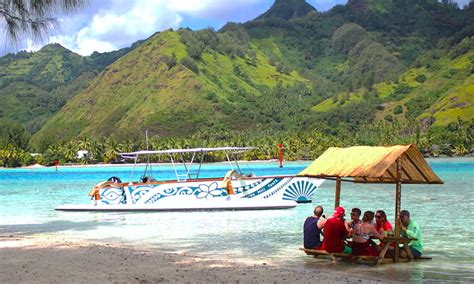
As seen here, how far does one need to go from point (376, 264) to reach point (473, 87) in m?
155

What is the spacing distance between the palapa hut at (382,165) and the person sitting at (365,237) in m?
0.50

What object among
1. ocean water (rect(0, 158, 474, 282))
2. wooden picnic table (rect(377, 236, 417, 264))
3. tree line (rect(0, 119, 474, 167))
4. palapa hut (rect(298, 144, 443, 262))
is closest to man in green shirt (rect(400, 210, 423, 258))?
wooden picnic table (rect(377, 236, 417, 264))

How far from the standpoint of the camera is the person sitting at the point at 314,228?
13.4 m

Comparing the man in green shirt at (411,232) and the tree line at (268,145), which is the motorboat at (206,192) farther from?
the tree line at (268,145)

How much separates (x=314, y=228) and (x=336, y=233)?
23.9 inches

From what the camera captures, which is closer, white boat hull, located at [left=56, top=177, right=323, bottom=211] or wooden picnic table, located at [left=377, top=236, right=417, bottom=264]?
wooden picnic table, located at [left=377, top=236, right=417, bottom=264]

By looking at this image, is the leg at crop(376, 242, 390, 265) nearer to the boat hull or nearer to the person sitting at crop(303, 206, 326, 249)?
the person sitting at crop(303, 206, 326, 249)

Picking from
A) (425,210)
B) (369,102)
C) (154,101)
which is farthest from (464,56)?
(425,210)

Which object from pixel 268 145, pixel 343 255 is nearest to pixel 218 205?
pixel 343 255

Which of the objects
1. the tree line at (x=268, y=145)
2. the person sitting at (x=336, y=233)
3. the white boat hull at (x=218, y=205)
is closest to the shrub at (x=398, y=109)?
the tree line at (x=268, y=145)

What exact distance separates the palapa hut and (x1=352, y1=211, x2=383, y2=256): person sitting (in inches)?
19.8

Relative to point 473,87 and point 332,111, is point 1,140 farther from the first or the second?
point 473,87

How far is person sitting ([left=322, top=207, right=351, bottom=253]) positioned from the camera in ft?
42.2

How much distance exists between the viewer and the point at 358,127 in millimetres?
170250
